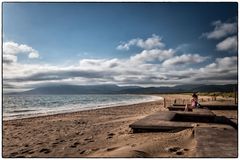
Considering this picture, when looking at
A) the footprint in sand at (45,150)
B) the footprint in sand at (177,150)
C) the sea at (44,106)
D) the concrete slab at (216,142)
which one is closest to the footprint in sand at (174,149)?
the footprint in sand at (177,150)

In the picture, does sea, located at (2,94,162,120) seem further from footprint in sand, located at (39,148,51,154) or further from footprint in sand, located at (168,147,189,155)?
footprint in sand, located at (168,147,189,155)

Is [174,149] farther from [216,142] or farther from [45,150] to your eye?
[45,150]

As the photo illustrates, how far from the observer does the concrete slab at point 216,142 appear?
4.71 metres

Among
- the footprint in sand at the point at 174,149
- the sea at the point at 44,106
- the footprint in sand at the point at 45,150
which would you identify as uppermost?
the footprint in sand at the point at 174,149

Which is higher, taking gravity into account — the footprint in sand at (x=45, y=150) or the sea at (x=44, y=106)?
the footprint in sand at (x=45, y=150)

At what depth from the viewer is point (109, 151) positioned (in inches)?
241

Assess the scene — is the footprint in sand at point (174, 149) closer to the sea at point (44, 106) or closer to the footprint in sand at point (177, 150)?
the footprint in sand at point (177, 150)

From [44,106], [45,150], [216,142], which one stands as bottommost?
[44,106]

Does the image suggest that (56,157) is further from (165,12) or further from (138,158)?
(165,12)

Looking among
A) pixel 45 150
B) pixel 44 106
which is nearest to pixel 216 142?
pixel 45 150

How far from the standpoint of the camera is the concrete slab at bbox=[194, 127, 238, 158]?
471cm

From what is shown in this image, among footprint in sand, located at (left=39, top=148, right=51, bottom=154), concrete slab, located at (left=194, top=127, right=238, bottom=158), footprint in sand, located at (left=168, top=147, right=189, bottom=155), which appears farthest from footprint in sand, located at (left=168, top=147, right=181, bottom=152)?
footprint in sand, located at (left=39, top=148, right=51, bottom=154)

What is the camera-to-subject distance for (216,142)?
17.5 feet

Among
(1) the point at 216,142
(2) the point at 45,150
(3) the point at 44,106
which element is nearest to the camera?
(1) the point at 216,142
